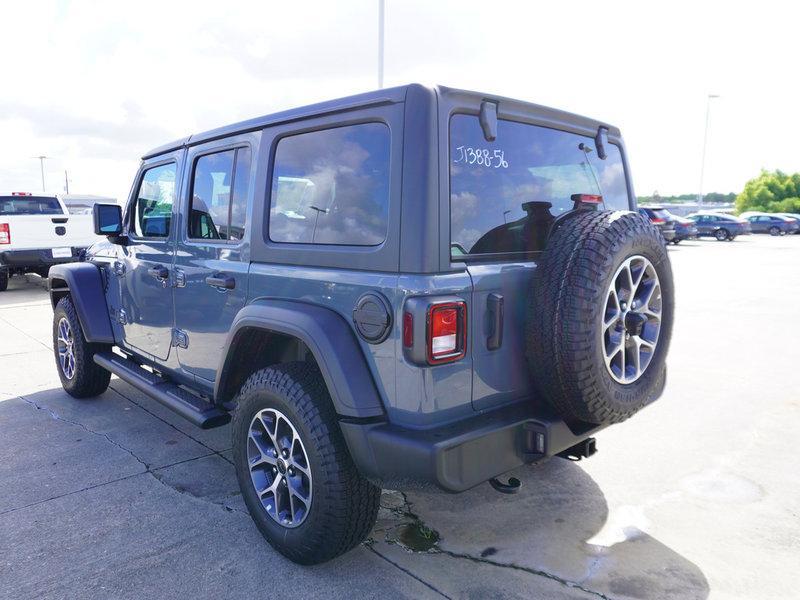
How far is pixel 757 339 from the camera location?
7.20 meters

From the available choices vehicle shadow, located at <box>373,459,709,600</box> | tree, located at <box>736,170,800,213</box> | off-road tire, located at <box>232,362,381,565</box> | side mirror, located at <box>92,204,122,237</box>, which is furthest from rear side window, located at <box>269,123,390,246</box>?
tree, located at <box>736,170,800,213</box>

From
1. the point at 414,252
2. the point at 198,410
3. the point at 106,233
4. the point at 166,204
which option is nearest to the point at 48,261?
the point at 106,233

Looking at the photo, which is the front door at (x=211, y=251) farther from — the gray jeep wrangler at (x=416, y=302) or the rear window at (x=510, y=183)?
the rear window at (x=510, y=183)

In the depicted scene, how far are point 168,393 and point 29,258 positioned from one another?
9.36 m

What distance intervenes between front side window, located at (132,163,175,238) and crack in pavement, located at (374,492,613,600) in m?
2.21

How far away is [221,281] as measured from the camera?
10.1ft

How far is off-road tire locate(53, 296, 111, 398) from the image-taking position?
15.8ft

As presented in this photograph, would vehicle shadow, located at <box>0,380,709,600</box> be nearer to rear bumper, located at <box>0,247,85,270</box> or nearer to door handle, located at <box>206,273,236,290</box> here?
door handle, located at <box>206,273,236,290</box>

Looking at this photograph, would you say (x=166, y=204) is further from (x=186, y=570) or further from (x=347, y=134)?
(x=186, y=570)

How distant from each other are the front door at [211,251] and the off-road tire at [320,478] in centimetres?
59

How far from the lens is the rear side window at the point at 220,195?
311cm

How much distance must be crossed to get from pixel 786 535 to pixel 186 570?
2.89 metres

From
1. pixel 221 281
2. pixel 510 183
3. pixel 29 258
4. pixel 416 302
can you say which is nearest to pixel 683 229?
pixel 29 258

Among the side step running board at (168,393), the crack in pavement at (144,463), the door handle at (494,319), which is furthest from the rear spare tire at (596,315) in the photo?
the crack in pavement at (144,463)
